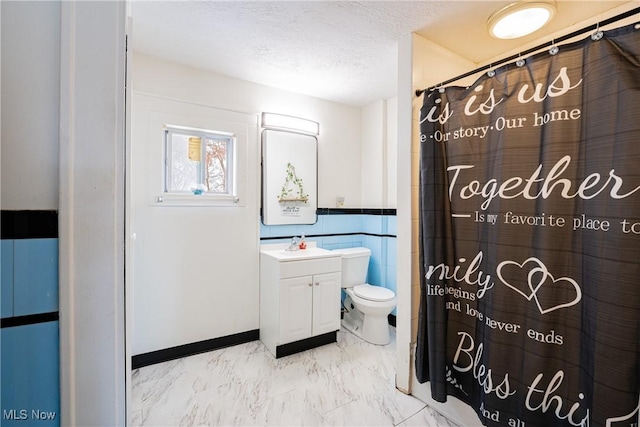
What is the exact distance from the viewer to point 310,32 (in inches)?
66.7

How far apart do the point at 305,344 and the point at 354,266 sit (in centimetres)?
85

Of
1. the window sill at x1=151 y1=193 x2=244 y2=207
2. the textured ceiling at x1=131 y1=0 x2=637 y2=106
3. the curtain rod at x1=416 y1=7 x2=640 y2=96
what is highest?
the textured ceiling at x1=131 y1=0 x2=637 y2=106

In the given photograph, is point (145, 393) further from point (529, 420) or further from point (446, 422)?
point (529, 420)

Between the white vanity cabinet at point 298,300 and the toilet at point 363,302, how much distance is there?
23 cm

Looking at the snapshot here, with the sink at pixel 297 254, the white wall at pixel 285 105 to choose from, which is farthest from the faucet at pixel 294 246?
the white wall at pixel 285 105

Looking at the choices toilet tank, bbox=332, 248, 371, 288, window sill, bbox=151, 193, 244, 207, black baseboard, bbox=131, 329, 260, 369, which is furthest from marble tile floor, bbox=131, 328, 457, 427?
window sill, bbox=151, 193, 244, 207

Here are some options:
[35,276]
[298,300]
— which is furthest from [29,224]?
[298,300]

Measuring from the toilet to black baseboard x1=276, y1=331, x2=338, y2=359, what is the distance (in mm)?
308

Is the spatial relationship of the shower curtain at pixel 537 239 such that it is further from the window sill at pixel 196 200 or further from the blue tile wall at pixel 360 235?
the window sill at pixel 196 200

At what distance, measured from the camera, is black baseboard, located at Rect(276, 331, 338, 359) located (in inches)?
84.1

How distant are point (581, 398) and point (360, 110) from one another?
2.82m

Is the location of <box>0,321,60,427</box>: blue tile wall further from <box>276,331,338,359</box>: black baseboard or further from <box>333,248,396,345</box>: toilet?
<box>333,248,396,345</box>: toilet

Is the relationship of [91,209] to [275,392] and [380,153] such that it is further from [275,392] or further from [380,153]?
[380,153]

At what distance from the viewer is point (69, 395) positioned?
1.70 ft
